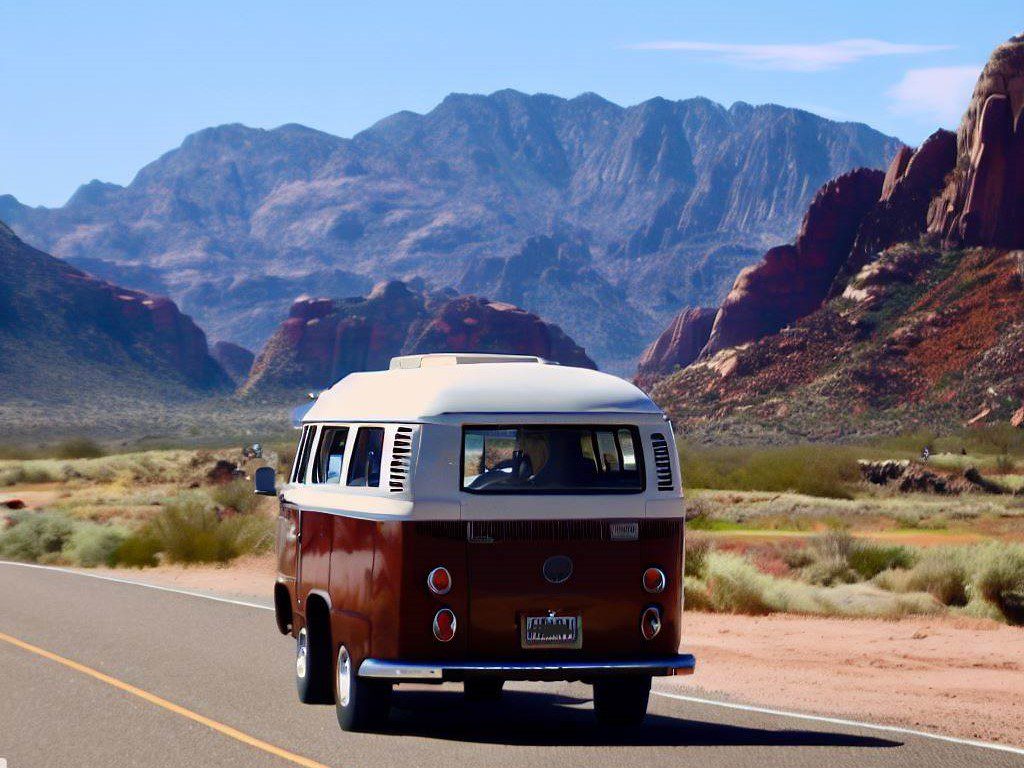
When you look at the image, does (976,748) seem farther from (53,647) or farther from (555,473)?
(53,647)

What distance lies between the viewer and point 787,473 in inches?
2255

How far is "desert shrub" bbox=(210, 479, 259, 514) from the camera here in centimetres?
3862

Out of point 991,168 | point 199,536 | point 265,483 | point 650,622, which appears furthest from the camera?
point 991,168

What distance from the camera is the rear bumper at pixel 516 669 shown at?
30.6 ft

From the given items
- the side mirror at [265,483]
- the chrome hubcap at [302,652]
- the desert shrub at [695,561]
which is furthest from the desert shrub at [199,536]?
the chrome hubcap at [302,652]

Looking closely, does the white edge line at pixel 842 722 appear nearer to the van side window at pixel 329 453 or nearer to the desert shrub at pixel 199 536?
the van side window at pixel 329 453

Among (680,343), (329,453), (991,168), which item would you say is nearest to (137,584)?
(329,453)

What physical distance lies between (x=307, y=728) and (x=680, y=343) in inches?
6493

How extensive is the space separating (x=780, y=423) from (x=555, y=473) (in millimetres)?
77668

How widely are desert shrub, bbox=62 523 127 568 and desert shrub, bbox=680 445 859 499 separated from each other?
29.6 meters

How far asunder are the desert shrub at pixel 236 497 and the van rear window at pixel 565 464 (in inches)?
1105

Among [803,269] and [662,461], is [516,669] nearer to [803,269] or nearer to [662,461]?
[662,461]

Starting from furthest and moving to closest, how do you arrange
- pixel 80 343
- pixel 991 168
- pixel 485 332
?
1. pixel 485 332
2. pixel 80 343
3. pixel 991 168

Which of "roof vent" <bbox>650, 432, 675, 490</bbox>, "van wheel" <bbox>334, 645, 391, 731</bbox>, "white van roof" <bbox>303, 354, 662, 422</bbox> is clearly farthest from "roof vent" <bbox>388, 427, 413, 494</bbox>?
"roof vent" <bbox>650, 432, 675, 490</bbox>
